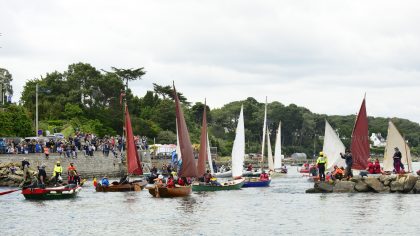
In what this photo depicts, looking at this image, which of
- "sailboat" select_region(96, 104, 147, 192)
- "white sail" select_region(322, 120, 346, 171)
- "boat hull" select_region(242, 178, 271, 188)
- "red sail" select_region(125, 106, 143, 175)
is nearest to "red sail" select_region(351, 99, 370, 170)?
"white sail" select_region(322, 120, 346, 171)

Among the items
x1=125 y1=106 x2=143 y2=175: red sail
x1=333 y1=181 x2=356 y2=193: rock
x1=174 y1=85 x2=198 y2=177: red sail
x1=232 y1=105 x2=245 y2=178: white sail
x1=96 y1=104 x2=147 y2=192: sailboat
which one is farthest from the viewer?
x1=232 y1=105 x2=245 y2=178: white sail

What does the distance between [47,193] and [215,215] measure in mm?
14306

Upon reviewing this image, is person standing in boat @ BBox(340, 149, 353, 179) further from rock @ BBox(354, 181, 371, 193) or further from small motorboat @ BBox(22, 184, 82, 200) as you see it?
small motorboat @ BBox(22, 184, 82, 200)

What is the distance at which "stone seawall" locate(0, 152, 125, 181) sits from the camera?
276ft

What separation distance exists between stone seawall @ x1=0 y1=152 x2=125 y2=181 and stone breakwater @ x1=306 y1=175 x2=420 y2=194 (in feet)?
99.7

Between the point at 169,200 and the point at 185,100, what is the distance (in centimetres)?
13608

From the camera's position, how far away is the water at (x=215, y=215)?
140 feet

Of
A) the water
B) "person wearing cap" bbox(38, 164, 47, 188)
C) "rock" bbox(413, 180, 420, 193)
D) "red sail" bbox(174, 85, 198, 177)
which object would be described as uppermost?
"red sail" bbox(174, 85, 198, 177)

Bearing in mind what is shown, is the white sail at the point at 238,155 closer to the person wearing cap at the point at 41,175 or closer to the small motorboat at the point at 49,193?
the small motorboat at the point at 49,193

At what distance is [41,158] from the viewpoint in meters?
85.2

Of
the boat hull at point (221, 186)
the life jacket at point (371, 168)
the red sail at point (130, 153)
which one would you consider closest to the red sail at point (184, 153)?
the boat hull at point (221, 186)

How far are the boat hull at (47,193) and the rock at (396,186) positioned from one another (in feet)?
72.9

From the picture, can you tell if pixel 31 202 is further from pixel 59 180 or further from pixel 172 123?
pixel 172 123

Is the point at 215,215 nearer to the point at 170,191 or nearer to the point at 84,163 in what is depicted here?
the point at 170,191
